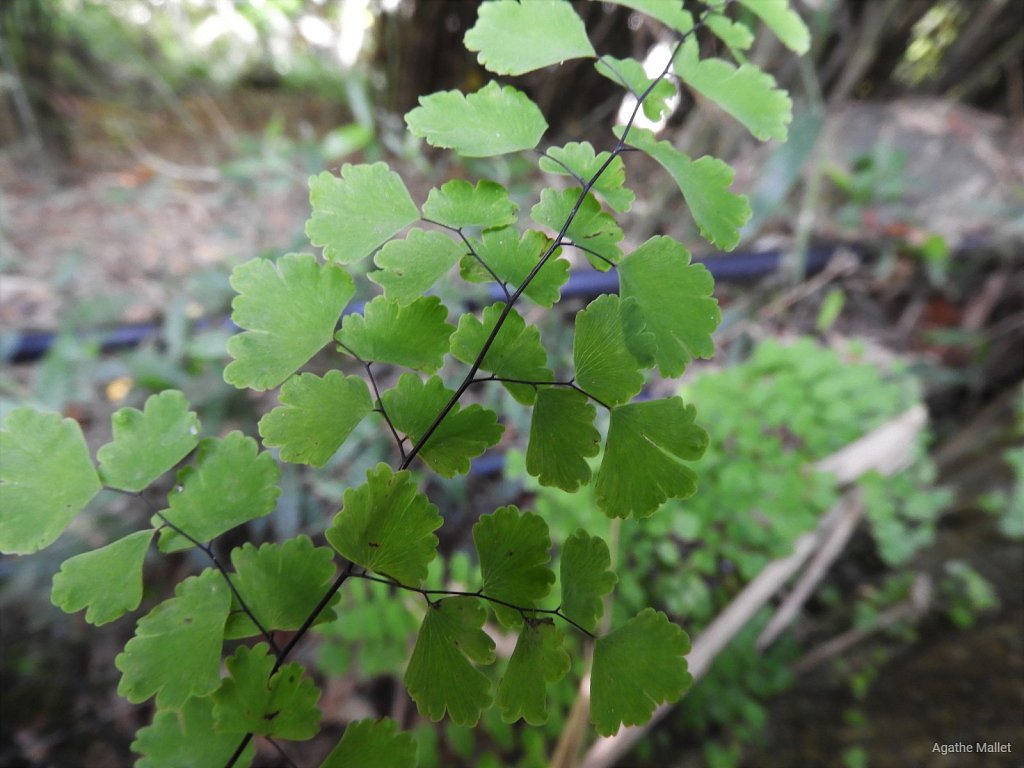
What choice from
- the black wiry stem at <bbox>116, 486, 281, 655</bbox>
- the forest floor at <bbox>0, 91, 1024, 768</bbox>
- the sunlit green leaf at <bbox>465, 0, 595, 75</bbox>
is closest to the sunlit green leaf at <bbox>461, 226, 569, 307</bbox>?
the sunlit green leaf at <bbox>465, 0, 595, 75</bbox>

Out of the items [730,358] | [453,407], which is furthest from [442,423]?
[730,358]

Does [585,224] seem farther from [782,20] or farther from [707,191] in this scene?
[782,20]

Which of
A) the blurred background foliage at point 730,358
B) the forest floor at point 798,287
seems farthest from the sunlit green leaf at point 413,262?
the forest floor at point 798,287

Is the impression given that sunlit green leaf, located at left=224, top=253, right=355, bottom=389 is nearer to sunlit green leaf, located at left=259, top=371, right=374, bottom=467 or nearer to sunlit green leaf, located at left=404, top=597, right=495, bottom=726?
sunlit green leaf, located at left=259, top=371, right=374, bottom=467

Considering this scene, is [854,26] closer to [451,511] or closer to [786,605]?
[786,605]

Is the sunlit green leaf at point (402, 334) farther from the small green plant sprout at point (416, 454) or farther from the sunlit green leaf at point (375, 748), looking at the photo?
the sunlit green leaf at point (375, 748)

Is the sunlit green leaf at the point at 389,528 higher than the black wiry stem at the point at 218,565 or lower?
higher
